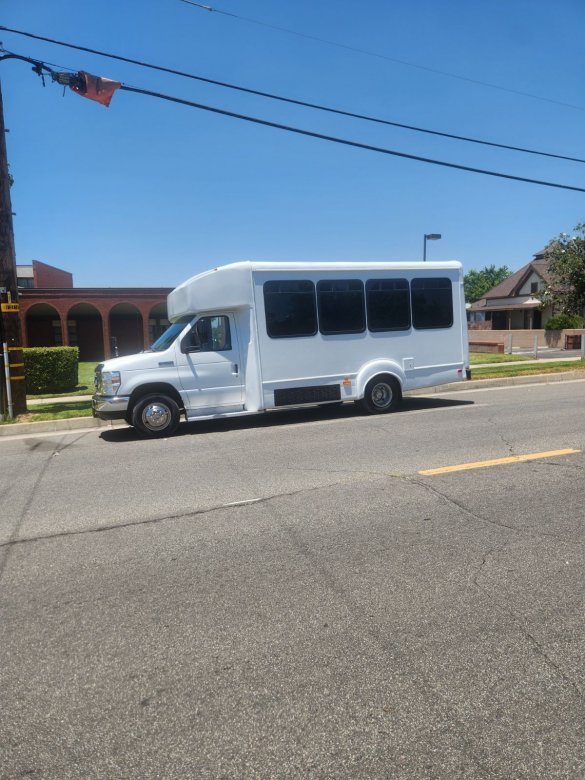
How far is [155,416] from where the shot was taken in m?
9.66

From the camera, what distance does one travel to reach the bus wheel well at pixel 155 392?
31.4ft

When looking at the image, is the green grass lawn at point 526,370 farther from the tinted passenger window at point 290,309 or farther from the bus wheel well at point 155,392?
the bus wheel well at point 155,392

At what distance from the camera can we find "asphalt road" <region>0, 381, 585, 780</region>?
2334 mm

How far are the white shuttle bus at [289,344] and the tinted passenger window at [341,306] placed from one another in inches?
0.8

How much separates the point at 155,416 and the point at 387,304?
195 inches

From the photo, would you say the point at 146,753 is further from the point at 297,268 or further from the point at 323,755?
the point at 297,268

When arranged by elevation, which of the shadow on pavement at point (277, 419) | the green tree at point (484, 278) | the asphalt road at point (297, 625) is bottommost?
the asphalt road at point (297, 625)

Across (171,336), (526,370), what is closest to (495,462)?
(171,336)

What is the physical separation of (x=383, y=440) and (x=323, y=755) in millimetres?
6318

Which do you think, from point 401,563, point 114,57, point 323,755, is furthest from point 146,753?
point 114,57

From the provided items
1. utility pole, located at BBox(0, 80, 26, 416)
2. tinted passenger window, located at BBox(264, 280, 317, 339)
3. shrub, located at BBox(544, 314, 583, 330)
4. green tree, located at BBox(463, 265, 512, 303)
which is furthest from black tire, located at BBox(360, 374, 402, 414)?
green tree, located at BBox(463, 265, 512, 303)

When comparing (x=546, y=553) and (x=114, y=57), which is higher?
(x=114, y=57)

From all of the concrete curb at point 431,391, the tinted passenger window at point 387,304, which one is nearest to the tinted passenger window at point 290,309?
the tinted passenger window at point 387,304

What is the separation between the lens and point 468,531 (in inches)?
180
